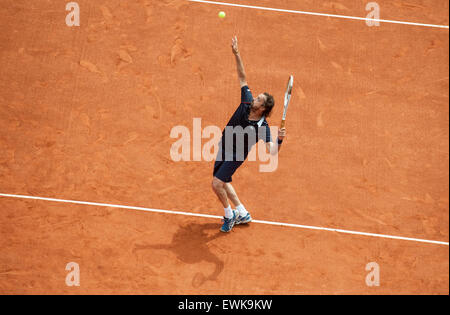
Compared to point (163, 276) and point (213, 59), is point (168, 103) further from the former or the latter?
point (163, 276)

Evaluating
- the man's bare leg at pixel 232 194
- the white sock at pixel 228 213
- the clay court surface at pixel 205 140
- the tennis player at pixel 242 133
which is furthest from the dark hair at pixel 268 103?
the clay court surface at pixel 205 140

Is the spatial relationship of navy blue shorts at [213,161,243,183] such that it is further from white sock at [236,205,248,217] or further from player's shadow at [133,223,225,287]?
player's shadow at [133,223,225,287]

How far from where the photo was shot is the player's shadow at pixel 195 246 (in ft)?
24.1

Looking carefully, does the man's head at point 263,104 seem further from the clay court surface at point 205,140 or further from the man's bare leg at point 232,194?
the clay court surface at point 205,140

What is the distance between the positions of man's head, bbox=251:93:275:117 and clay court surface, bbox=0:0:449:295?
179 centimetres

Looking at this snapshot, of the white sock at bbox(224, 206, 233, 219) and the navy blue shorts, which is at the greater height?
the navy blue shorts

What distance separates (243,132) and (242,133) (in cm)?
2

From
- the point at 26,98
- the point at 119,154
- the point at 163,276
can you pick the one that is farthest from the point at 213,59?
the point at 163,276

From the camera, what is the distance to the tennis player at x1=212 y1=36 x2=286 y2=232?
269 inches

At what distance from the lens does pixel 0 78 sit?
931 cm

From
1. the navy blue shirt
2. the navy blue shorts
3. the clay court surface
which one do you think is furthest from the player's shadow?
the navy blue shirt

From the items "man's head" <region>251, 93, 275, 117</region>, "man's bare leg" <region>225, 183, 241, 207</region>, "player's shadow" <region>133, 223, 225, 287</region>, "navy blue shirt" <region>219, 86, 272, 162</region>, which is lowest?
"player's shadow" <region>133, 223, 225, 287</region>

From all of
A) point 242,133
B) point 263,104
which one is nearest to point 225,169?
point 242,133

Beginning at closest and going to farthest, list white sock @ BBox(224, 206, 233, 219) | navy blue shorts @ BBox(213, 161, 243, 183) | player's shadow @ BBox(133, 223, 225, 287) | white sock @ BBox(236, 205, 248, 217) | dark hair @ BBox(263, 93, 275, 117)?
dark hair @ BBox(263, 93, 275, 117) → navy blue shorts @ BBox(213, 161, 243, 183) → player's shadow @ BBox(133, 223, 225, 287) → white sock @ BBox(224, 206, 233, 219) → white sock @ BBox(236, 205, 248, 217)
